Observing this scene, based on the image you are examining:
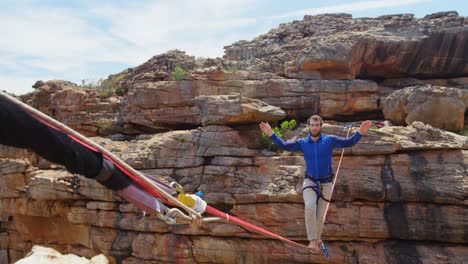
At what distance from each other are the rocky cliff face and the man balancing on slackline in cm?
742

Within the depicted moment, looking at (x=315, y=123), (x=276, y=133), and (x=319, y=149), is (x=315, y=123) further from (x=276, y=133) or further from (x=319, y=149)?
(x=276, y=133)

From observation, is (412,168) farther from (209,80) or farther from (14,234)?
(14,234)

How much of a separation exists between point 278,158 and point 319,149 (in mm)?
8633

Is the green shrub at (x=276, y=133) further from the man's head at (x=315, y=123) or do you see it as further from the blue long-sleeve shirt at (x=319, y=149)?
the man's head at (x=315, y=123)

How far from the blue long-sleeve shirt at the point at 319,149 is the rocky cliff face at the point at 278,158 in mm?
7609

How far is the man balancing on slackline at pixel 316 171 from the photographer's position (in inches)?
329

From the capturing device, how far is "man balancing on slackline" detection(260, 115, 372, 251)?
8352 millimetres

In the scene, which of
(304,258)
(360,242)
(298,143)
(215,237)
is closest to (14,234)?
(215,237)

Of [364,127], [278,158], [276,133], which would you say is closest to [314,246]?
[364,127]

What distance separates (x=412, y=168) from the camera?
604 inches

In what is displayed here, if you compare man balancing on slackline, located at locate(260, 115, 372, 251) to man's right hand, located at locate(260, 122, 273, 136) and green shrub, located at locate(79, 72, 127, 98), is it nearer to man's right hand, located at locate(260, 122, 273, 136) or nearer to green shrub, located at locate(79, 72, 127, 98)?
man's right hand, located at locate(260, 122, 273, 136)

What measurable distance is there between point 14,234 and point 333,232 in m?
18.2

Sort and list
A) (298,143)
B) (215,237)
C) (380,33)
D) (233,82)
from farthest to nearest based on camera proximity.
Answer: (380,33) → (233,82) → (215,237) → (298,143)

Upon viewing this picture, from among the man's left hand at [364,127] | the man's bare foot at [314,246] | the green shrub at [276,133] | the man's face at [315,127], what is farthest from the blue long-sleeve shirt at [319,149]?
the green shrub at [276,133]
